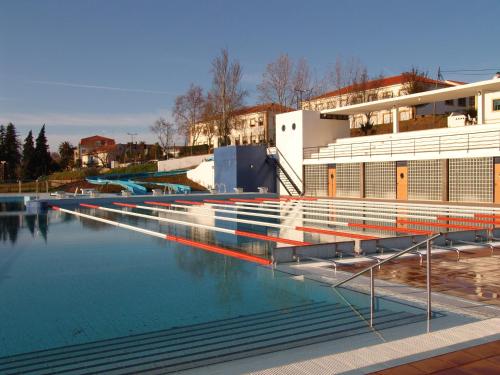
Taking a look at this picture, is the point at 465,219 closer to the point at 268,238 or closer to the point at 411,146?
the point at 268,238

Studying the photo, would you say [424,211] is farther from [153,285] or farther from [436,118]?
[436,118]

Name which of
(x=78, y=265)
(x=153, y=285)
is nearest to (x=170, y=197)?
(x=78, y=265)

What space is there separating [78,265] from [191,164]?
29.2m

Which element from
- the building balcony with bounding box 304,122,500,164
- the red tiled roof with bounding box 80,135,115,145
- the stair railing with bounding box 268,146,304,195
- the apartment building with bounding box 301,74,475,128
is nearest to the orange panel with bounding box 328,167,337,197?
the building balcony with bounding box 304,122,500,164

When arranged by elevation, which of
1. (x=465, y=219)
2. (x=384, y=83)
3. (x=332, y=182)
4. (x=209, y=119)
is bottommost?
(x=465, y=219)

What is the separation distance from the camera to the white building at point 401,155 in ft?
61.2

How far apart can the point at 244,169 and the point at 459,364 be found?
2456cm

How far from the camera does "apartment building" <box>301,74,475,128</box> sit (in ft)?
144

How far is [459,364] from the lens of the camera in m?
3.09

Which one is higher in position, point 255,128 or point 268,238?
point 255,128

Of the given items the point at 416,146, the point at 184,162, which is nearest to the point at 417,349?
the point at 416,146

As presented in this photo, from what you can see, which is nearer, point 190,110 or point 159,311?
point 159,311

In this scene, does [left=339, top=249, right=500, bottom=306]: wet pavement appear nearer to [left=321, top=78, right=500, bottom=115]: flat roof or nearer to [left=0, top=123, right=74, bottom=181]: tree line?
[left=321, top=78, right=500, bottom=115]: flat roof

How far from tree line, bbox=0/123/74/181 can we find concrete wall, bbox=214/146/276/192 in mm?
35380
